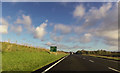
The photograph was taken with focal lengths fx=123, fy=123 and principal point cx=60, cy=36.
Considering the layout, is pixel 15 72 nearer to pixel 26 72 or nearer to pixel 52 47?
pixel 26 72

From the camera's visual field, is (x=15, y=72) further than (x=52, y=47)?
No

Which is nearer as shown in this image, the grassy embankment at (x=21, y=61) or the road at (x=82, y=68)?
the road at (x=82, y=68)

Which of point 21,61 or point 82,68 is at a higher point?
point 82,68

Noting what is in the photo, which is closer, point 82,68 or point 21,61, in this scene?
point 82,68

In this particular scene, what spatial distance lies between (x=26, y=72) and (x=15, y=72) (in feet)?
2.11

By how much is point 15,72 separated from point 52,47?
2541 centimetres

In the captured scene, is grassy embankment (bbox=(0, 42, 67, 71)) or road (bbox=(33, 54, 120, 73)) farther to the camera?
grassy embankment (bbox=(0, 42, 67, 71))

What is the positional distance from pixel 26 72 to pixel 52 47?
25.5m

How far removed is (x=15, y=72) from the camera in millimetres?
6980

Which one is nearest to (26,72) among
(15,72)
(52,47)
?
(15,72)

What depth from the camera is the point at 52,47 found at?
106ft

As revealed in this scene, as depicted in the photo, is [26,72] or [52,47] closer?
[26,72]
